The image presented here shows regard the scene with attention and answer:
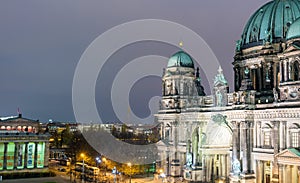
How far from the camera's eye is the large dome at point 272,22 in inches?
2403

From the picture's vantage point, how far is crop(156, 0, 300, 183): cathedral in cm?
4956

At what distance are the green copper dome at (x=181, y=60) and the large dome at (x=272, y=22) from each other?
452 inches

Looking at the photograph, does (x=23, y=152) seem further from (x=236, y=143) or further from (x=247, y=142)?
(x=247, y=142)

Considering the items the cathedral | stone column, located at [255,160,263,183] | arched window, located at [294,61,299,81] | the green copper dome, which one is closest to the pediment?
the cathedral

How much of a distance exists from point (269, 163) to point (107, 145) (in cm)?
5211

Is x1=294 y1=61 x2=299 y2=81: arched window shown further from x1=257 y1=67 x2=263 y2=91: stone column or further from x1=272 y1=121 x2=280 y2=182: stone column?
x1=257 y1=67 x2=263 y2=91: stone column

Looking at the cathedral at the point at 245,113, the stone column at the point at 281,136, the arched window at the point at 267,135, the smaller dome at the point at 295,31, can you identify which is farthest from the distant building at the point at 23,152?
the smaller dome at the point at 295,31

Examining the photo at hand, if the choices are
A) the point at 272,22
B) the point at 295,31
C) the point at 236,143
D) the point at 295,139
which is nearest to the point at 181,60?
the point at 272,22

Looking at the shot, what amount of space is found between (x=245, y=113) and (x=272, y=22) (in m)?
17.8

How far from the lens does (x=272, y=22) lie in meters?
62.5

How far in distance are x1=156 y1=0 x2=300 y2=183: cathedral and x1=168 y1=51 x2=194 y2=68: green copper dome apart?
0.21m

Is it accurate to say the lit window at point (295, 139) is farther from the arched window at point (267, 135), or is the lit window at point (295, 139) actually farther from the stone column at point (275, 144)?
the arched window at point (267, 135)

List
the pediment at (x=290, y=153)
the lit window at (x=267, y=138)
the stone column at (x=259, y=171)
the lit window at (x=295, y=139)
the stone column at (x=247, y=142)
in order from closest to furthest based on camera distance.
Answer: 1. the pediment at (x=290, y=153)
2. the lit window at (x=295, y=139)
3. the lit window at (x=267, y=138)
4. the stone column at (x=259, y=171)
5. the stone column at (x=247, y=142)

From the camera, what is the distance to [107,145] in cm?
9725
